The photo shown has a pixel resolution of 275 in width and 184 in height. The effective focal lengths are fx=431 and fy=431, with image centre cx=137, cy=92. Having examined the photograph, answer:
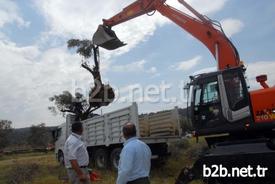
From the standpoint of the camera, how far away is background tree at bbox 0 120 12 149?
7044 cm

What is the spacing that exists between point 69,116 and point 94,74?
348cm

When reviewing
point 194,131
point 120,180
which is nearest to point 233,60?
point 194,131

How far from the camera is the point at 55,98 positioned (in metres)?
46.8

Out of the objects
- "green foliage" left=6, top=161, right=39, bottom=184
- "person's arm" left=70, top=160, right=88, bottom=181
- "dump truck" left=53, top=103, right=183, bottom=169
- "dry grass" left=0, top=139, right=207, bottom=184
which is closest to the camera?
"person's arm" left=70, top=160, right=88, bottom=181

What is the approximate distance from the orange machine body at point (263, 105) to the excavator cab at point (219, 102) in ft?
0.54

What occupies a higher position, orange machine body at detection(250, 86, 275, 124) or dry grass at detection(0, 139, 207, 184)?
orange machine body at detection(250, 86, 275, 124)

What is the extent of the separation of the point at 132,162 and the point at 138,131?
8791mm

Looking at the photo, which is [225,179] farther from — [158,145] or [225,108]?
[158,145]

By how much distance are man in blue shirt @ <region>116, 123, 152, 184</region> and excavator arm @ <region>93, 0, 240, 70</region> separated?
656 centimetres

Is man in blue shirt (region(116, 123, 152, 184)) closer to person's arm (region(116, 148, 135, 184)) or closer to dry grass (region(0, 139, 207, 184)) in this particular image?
person's arm (region(116, 148, 135, 184))

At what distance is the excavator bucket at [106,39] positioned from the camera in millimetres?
15367

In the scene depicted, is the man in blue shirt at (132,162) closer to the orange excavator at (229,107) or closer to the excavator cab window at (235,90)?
the orange excavator at (229,107)

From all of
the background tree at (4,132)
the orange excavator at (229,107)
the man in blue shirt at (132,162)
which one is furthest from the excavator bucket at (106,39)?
the background tree at (4,132)

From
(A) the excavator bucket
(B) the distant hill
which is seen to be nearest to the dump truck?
(A) the excavator bucket
